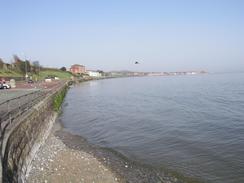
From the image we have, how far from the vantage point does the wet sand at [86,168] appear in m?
13.6

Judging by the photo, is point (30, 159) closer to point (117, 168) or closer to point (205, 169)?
point (117, 168)

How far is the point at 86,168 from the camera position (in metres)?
15.0

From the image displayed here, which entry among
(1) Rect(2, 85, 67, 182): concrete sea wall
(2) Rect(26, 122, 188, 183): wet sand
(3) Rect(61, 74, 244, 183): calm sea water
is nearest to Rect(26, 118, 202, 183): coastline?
(2) Rect(26, 122, 188, 183): wet sand

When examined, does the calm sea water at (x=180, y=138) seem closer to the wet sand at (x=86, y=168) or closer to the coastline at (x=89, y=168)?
the coastline at (x=89, y=168)

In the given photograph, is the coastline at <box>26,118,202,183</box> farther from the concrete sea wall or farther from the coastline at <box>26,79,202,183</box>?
the concrete sea wall

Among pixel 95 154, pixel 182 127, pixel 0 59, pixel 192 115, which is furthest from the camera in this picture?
pixel 0 59

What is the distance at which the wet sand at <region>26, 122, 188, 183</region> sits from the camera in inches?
537

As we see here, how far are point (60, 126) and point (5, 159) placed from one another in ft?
63.9

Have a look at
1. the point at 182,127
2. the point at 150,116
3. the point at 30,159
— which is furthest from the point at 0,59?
the point at 30,159

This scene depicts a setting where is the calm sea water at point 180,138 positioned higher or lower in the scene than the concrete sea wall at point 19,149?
lower

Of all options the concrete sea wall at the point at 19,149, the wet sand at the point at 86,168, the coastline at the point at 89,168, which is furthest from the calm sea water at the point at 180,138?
the concrete sea wall at the point at 19,149

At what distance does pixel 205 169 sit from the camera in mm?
16047

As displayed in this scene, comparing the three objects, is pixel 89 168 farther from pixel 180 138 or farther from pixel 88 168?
pixel 180 138

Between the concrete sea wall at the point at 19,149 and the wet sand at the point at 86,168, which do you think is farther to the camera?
the wet sand at the point at 86,168
